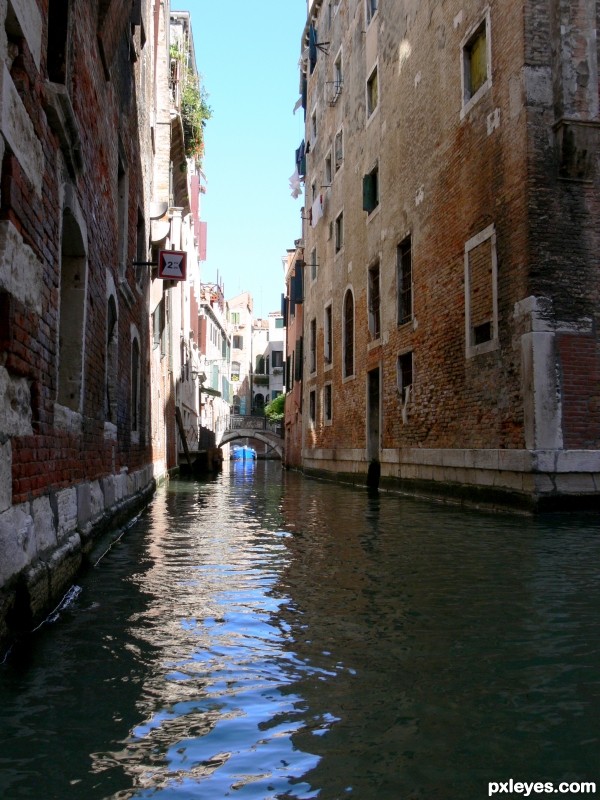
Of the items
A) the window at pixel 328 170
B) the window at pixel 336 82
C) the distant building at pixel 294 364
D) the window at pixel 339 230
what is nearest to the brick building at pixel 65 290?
the window at pixel 339 230

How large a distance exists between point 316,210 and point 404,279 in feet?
30.9

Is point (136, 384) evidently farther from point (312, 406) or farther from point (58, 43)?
point (312, 406)

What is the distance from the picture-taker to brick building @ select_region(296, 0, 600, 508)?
8500 mm

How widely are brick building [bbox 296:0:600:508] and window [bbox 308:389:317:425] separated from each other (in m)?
4.77

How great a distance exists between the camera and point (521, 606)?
3.80 m

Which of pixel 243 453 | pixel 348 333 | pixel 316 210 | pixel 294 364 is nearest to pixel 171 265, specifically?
pixel 348 333

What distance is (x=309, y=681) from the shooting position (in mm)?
2668

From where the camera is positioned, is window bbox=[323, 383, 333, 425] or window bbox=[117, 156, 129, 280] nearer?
window bbox=[117, 156, 129, 280]

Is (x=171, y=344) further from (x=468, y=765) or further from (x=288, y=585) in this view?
(x=468, y=765)

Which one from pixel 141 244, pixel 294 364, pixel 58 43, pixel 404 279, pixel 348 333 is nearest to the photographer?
pixel 58 43

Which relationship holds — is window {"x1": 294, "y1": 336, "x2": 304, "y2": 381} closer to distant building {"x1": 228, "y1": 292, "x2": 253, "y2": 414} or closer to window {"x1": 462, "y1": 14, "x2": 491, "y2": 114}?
window {"x1": 462, "y1": 14, "x2": 491, "y2": 114}

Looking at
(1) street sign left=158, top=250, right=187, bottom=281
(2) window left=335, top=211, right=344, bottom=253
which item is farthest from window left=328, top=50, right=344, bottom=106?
(1) street sign left=158, top=250, right=187, bottom=281

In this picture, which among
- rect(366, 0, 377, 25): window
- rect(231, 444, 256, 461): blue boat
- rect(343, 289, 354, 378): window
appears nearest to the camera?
rect(366, 0, 377, 25): window

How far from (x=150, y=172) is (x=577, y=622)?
1172cm
